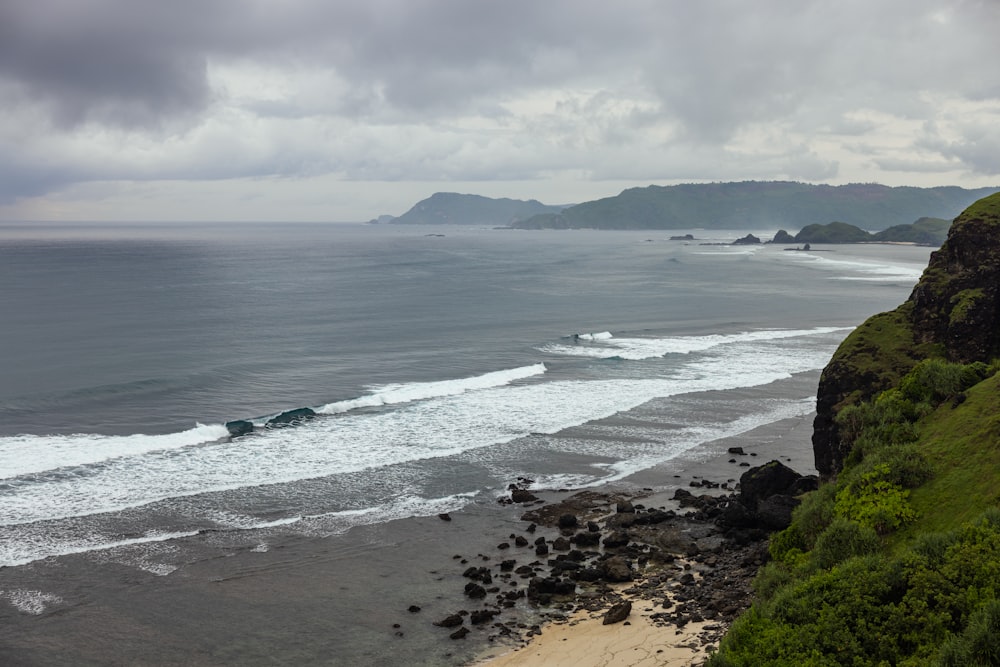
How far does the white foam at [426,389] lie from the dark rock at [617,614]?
2745cm

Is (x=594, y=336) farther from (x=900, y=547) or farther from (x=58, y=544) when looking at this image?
(x=900, y=547)

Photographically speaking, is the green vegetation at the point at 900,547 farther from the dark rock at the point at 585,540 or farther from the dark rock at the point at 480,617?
the dark rock at the point at 480,617

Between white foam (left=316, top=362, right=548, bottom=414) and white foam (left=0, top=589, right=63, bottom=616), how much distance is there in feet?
73.4

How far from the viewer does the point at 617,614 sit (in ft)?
75.7

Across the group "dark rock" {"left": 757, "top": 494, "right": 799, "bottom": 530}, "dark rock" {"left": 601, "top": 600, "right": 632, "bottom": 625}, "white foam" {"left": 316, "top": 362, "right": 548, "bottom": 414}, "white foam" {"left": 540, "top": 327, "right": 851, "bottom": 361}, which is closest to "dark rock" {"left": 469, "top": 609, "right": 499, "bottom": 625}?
"dark rock" {"left": 601, "top": 600, "right": 632, "bottom": 625}

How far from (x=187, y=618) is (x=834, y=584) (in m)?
17.8

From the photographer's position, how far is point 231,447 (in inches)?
1606

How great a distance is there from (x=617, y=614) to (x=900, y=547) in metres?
7.66

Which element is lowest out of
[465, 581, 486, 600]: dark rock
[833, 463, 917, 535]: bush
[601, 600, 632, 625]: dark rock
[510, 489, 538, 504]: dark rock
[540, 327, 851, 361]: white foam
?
[465, 581, 486, 600]: dark rock

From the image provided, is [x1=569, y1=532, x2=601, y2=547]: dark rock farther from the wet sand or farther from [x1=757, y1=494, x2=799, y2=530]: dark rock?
[x1=757, y1=494, x2=799, y2=530]: dark rock

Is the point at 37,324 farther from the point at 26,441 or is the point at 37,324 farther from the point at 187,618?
the point at 187,618

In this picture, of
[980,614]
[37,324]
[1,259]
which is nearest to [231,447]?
[980,614]

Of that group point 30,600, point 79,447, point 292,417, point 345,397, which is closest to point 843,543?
point 30,600

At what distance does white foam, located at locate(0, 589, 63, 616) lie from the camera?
24.6m
